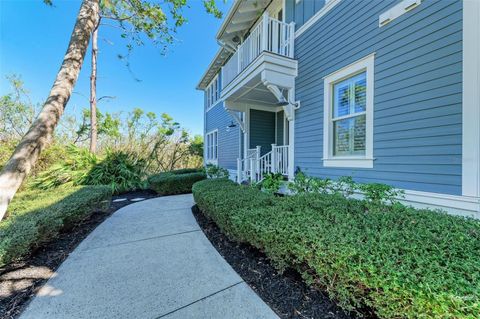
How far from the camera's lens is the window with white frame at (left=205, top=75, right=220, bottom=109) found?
427 inches

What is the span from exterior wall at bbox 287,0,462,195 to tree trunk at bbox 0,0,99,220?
441cm

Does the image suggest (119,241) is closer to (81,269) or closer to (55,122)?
(81,269)

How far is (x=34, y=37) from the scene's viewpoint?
7629 millimetres

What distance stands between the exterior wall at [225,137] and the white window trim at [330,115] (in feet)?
14.3

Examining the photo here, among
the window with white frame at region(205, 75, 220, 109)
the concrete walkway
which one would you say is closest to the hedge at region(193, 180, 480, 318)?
the concrete walkway

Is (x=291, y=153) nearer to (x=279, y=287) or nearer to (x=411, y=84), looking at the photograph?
(x=411, y=84)

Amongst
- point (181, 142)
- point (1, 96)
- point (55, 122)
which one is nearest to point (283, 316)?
point (55, 122)

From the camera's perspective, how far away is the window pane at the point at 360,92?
377cm

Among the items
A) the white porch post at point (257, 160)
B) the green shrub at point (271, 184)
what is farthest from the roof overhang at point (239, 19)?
the green shrub at point (271, 184)

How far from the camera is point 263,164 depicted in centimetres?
663

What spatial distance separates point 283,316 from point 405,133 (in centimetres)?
304

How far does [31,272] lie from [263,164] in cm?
539

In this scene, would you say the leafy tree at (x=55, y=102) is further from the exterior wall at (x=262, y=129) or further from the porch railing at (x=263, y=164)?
the porch railing at (x=263, y=164)

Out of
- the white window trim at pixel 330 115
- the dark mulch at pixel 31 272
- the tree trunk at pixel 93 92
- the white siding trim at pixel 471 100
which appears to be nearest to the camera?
the dark mulch at pixel 31 272
